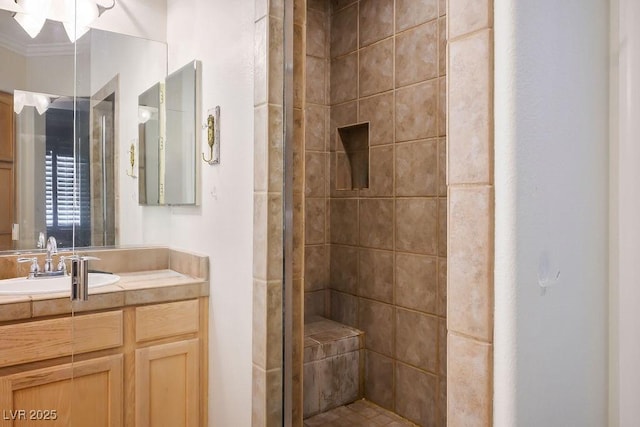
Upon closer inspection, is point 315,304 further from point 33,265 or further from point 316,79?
point 33,265

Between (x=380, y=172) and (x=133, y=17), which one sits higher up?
(x=133, y=17)

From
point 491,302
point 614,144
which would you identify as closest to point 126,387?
point 491,302

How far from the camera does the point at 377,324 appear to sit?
232cm

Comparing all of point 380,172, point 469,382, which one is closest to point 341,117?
point 380,172

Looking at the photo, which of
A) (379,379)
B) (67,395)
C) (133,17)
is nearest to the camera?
(67,395)

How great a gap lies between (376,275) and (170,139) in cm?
134

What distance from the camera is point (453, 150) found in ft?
2.36

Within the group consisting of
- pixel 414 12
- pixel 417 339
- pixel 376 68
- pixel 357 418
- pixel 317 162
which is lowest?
pixel 357 418

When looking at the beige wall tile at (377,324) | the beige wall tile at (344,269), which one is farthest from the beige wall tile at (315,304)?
the beige wall tile at (377,324)

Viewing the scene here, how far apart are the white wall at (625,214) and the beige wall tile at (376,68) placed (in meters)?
1.41

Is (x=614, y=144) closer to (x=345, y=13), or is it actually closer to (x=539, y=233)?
(x=539, y=233)

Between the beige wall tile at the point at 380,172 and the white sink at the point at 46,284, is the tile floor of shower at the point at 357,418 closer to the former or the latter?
the beige wall tile at the point at 380,172

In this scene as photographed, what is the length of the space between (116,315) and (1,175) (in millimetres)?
648

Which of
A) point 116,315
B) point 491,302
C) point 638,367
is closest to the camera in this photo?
point 491,302
